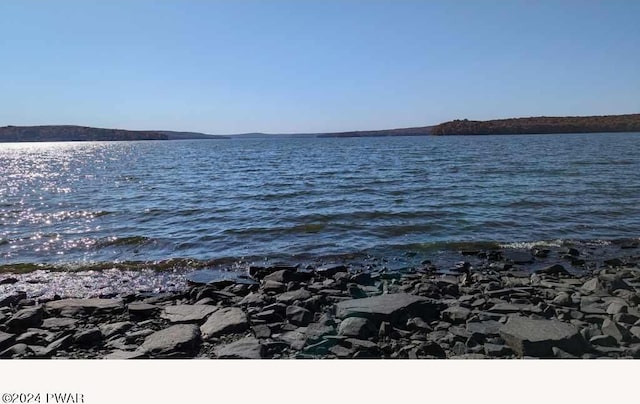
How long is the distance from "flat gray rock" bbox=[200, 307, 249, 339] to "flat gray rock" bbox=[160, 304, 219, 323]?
213 mm

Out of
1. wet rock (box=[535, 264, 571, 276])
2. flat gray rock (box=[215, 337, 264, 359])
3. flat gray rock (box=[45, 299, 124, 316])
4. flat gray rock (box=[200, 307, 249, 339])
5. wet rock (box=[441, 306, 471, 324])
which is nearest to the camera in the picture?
flat gray rock (box=[215, 337, 264, 359])

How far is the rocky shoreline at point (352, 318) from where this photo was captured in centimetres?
527

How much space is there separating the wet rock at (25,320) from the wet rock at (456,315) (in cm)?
625

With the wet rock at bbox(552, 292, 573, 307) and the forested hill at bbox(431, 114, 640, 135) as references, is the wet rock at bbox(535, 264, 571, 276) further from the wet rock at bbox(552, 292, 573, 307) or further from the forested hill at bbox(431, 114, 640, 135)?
the forested hill at bbox(431, 114, 640, 135)

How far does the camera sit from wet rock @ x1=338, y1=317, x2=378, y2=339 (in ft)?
18.5

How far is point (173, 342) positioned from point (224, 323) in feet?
2.75

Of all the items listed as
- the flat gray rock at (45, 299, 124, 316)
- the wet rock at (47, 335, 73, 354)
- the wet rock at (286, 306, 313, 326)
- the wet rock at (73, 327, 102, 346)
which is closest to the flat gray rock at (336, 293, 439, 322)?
the wet rock at (286, 306, 313, 326)

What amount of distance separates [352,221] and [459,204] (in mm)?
5089

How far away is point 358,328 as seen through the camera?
5707 millimetres

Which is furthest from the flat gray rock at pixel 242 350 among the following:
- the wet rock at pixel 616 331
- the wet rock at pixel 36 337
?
the wet rock at pixel 616 331

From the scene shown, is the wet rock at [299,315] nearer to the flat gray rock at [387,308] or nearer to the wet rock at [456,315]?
the flat gray rock at [387,308]

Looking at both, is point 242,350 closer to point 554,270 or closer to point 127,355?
point 127,355

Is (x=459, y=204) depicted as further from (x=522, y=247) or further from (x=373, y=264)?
(x=373, y=264)
